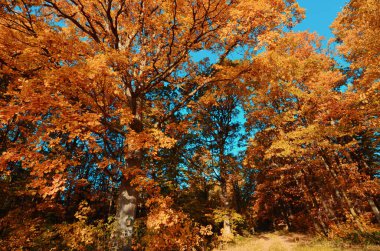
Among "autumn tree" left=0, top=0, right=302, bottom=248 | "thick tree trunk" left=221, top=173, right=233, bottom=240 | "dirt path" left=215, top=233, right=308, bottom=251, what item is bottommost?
"dirt path" left=215, top=233, right=308, bottom=251

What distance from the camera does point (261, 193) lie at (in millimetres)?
19484

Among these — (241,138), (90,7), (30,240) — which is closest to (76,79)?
(90,7)

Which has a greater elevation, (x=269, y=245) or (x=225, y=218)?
(x=225, y=218)

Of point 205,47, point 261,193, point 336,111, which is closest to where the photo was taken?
point 205,47

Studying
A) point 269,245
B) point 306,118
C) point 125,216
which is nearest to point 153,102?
point 125,216

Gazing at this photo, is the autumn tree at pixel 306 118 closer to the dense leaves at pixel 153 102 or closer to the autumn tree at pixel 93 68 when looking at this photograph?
the dense leaves at pixel 153 102

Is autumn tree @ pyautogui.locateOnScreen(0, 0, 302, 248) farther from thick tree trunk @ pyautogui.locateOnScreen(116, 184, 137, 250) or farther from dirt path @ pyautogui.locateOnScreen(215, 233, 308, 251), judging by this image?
dirt path @ pyautogui.locateOnScreen(215, 233, 308, 251)

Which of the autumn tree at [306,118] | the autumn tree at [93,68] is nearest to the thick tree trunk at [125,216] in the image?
the autumn tree at [93,68]

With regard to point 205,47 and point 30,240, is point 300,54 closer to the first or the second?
point 205,47

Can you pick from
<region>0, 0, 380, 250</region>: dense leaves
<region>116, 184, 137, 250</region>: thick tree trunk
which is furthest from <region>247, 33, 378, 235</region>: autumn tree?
<region>116, 184, 137, 250</region>: thick tree trunk

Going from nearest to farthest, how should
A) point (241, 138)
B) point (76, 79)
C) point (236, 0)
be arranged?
point (76, 79), point (236, 0), point (241, 138)

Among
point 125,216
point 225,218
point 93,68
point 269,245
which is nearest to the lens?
point 93,68

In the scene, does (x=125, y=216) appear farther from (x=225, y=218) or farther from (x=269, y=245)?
(x=269, y=245)

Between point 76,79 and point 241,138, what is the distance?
13554 mm
